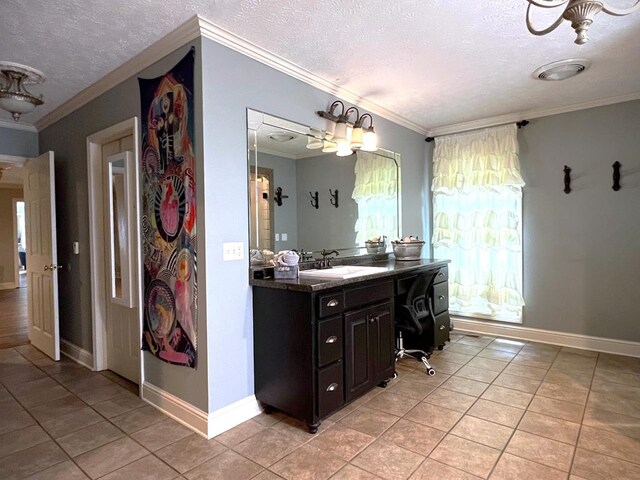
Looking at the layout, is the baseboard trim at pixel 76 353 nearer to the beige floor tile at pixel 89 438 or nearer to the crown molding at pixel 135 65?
the beige floor tile at pixel 89 438

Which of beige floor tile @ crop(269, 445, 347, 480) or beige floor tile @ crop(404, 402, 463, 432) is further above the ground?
beige floor tile @ crop(269, 445, 347, 480)

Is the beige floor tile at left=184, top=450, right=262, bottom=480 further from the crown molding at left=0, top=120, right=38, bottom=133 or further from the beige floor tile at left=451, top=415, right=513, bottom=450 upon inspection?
the crown molding at left=0, top=120, right=38, bottom=133

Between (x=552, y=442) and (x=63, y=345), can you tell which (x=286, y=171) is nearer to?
(x=552, y=442)

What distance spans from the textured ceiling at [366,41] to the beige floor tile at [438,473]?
240cm

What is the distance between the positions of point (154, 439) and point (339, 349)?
1.19m

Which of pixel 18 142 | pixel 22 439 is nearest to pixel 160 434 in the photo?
pixel 22 439

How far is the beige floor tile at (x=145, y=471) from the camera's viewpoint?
180 centimetres

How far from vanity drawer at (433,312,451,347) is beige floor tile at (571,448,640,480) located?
1577 mm

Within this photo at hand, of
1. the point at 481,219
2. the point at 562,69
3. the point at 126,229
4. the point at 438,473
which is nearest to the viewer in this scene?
the point at 438,473

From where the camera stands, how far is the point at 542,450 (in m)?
1.97

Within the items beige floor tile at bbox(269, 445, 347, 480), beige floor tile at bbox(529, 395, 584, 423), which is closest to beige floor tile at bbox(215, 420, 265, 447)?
beige floor tile at bbox(269, 445, 347, 480)

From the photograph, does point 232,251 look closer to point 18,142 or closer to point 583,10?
point 583,10

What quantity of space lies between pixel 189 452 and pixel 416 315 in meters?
1.97

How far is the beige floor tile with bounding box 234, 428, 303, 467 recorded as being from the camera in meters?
1.94
